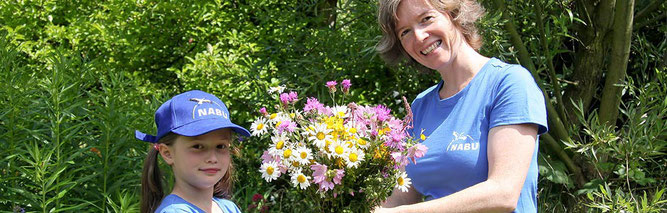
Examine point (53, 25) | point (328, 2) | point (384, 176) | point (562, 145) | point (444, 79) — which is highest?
point (53, 25)

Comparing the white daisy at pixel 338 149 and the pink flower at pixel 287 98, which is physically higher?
the pink flower at pixel 287 98

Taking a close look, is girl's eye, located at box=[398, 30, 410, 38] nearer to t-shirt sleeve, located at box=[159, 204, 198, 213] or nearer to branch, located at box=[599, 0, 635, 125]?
t-shirt sleeve, located at box=[159, 204, 198, 213]

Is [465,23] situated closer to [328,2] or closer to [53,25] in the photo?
[328,2]

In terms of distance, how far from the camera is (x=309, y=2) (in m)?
5.40

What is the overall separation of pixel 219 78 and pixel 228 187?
2.61 m

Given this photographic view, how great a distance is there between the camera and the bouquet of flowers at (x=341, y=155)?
6.31 ft

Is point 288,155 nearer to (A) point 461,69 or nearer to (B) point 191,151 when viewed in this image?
(B) point 191,151

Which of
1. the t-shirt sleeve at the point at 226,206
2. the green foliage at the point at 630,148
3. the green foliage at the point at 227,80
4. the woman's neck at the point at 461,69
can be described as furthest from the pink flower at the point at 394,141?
the green foliage at the point at 630,148

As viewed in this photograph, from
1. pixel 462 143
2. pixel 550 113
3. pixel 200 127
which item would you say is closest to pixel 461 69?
pixel 462 143

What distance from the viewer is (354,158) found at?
1.91 meters

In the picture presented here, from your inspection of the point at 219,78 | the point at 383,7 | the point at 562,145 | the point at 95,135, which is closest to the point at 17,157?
the point at 95,135

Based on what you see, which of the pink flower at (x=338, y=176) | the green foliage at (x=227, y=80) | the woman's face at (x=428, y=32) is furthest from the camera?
the green foliage at (x=227, y=80)

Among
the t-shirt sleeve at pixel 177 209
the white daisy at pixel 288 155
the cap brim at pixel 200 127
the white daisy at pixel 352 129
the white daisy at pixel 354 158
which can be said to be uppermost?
the cap brim at pixel 200 127

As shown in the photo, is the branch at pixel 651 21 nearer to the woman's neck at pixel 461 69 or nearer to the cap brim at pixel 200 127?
the woman's neck at pixel 461 69
